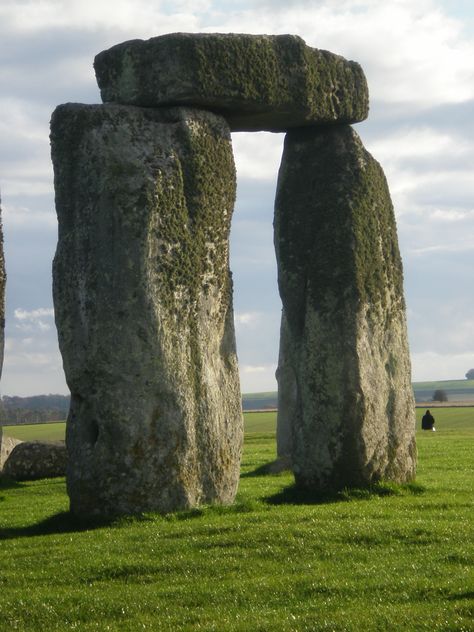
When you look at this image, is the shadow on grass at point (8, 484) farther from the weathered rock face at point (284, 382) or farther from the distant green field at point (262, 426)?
the distant green field at point (262, 426)

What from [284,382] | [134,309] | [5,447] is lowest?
[5,447]

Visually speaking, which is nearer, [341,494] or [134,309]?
[134,309]

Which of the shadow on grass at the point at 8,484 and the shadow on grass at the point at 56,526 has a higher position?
the shadow on grass at the point at 8,484

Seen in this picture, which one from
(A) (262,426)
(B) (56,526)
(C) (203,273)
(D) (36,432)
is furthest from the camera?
(A) (262,426)

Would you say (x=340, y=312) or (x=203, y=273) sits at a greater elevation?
(x=203, y=273)

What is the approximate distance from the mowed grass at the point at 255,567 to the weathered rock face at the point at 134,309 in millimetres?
785

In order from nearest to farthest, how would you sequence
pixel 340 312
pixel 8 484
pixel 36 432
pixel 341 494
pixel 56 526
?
pixel 56 526 < pixel 341 494 < pixel 340 312 < pixel 8 484 < pixel 36 432

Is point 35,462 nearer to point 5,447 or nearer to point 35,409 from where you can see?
point 5,447

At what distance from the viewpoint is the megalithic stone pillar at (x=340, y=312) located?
926 inches

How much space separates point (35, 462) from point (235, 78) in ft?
39.1

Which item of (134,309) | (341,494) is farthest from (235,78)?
(341,494)

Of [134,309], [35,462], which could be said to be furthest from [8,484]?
[134,309]

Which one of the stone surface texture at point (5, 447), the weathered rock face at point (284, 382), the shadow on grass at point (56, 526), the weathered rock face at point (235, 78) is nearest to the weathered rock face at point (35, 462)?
the stone surface texture at point (5, 447)

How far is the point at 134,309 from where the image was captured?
67.3 feet
